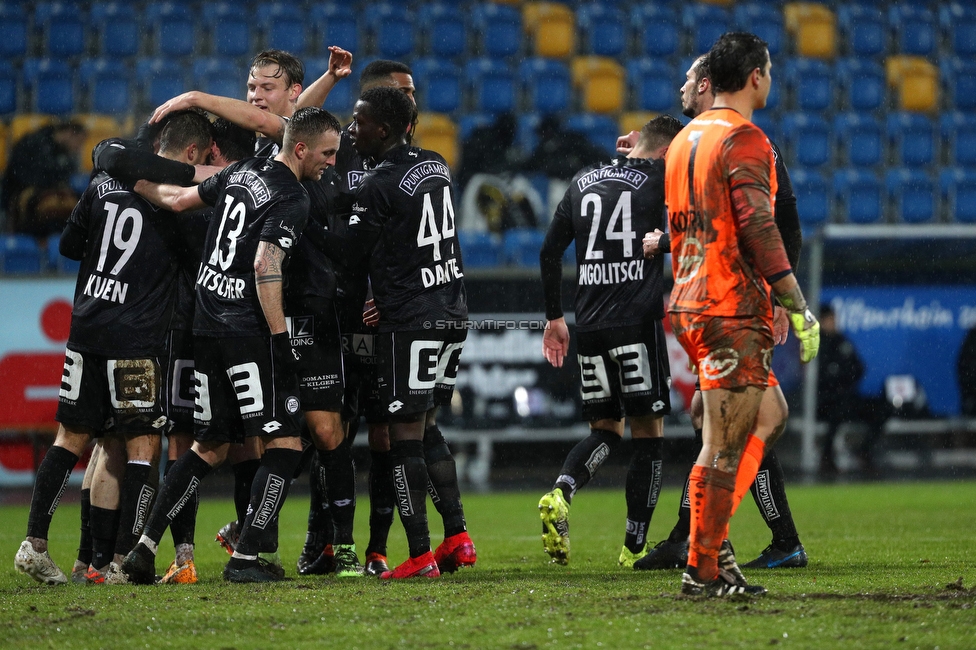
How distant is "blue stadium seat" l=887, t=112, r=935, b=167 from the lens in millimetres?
16750

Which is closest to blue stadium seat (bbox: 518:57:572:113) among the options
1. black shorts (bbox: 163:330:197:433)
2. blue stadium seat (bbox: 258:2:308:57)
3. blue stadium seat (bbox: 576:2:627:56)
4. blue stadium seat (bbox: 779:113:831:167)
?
blue stadium seat (bbox: 576:2:627:56)

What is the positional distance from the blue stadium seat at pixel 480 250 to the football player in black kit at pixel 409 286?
826cm

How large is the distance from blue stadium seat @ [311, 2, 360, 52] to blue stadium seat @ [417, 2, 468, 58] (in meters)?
0.96

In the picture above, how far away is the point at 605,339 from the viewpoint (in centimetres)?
594

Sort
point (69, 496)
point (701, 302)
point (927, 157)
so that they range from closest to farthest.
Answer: point (701, 302) → point (69, 496) → point (927, 157)

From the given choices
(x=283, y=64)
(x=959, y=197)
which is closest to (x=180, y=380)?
(x=283, y=64)

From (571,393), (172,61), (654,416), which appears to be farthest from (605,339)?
(172,61)

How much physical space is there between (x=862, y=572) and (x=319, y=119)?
319cm

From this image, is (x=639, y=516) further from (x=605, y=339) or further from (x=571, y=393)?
(x=571, y=393)

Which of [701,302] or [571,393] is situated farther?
[571,393]

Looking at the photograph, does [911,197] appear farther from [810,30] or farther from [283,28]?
[283,28]

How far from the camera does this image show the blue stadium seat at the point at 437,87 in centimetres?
1581

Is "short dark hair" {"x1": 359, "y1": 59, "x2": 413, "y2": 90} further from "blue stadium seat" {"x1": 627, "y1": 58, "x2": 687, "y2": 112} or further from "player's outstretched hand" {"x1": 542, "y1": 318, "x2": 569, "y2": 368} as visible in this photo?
"blue stadium seat" {"x1": 627, "y1": 58, "x2": 687, "y2": 112}

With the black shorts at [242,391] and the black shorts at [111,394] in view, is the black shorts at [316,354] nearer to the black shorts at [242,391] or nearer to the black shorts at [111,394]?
the black shorts at [242,391]
